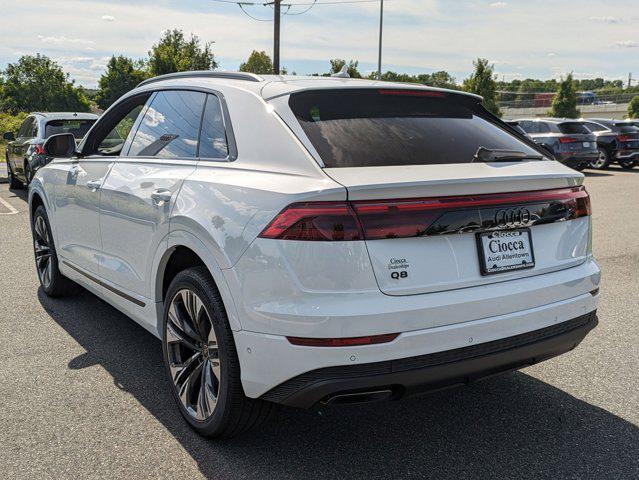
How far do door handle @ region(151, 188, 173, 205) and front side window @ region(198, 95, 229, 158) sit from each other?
0.86ft

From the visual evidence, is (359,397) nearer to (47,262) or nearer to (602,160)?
(47,262)

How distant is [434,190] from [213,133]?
130cm

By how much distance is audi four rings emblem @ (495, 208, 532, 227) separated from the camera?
266cm

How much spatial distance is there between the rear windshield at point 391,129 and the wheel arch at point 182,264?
0.70m

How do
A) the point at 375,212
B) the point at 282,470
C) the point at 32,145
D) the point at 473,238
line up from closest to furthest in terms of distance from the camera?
the point at 375,212 → the point at 473,238 → the point at 282,470 → the point at 32,145

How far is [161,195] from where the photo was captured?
3244 millimetres

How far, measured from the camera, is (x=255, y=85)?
3170 millimetres

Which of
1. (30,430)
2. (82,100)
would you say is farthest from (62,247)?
(82,100)


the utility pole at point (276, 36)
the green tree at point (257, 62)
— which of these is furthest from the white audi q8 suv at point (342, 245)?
the green tree at point (257, 62)

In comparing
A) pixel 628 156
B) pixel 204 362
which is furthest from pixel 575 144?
pixel 204 362

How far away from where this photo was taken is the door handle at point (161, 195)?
318cm

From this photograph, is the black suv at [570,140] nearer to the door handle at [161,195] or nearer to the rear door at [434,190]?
the rear door at [434,190]

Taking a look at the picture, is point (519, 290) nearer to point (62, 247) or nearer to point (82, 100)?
point (62, 247)

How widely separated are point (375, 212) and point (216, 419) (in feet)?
4.16
